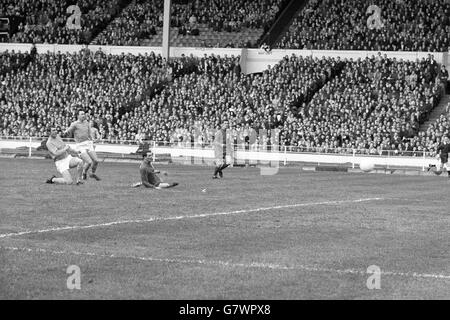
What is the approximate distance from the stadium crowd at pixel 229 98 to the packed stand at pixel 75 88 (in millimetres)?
62

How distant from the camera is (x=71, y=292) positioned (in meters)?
10.5

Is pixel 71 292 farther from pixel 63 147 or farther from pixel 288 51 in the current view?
pixel 288 51

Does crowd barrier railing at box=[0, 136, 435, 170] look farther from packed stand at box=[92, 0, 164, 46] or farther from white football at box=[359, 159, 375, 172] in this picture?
packed stand at box=[92, 0, 164, 46]

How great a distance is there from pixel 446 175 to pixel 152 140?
53.9 feet

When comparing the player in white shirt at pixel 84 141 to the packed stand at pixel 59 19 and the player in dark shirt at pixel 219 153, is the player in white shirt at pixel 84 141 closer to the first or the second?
the player in dark shirt at pixel 219 153

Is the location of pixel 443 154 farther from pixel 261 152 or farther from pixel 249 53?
pixel 249 53

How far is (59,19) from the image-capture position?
69.7 meters

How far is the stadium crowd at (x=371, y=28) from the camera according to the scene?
5816cm

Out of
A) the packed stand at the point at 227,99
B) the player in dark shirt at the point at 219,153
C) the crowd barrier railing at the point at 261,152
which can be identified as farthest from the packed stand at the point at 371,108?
the player in dark shirt at the point at 219,153

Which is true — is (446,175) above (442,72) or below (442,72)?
below

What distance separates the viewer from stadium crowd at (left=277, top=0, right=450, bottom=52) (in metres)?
58.2

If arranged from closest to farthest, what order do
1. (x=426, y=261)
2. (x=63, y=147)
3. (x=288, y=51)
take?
(x=426, y=261) → (x=63, y=147) → (x=288, y=51)

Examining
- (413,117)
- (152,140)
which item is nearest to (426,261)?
(413,117)

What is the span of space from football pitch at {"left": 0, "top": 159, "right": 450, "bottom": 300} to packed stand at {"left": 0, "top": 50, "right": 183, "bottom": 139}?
107 ft
